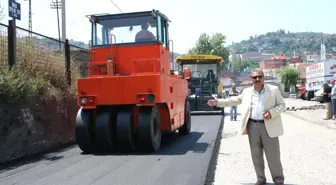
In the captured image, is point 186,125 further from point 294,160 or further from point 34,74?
point 294,160

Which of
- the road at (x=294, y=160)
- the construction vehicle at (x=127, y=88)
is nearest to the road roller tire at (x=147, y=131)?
the construction vehicle at (x=127, y=88)

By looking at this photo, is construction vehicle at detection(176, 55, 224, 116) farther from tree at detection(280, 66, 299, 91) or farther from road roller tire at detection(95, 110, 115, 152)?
tree at detection(280, 66, 299, 91)

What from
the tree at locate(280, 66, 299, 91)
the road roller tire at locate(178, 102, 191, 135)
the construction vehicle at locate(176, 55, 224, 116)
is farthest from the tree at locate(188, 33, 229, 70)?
the road roller tire at locate(178, 102, 191, 135)

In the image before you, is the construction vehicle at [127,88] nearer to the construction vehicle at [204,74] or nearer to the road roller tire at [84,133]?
the road roller tire at [84,133]

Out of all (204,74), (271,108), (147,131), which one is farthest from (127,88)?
(204,74)

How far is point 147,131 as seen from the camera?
8.87 m

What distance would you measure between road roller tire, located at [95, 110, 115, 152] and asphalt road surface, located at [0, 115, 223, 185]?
0.42 meters

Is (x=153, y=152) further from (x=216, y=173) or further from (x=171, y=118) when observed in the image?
(x=216, y=173)

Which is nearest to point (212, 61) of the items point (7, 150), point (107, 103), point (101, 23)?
point (101, 23)

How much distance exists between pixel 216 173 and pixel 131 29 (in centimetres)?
464

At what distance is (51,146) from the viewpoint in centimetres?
994

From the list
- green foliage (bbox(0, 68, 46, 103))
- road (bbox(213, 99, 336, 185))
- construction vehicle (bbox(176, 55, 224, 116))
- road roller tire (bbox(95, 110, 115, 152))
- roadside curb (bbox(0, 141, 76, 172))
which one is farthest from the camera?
construction vehicle (bbox(176, 55, 224, 116))

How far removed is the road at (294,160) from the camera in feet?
21.6

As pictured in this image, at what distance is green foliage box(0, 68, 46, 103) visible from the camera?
8.09 m
